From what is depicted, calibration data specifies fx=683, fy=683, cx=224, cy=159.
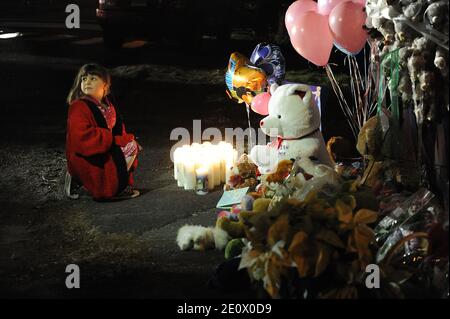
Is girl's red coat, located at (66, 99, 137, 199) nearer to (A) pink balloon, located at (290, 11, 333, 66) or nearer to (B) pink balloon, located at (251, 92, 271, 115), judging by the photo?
(B) pink balloon, located at (251, 92, 271, 115)

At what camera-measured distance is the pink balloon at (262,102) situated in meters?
5.97

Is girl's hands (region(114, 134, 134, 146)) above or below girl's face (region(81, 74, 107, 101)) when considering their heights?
below

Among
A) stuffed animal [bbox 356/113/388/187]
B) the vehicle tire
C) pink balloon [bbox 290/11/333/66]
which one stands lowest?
the vehicle tire

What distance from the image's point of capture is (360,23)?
5.17 meters

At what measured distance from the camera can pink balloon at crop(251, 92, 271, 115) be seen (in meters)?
5.97

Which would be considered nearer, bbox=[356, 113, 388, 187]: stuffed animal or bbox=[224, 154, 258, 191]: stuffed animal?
bbox=[356, 113, 388, 187]: stuffed animal

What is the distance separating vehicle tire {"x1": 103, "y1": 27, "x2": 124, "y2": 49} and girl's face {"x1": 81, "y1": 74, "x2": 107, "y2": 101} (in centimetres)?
843

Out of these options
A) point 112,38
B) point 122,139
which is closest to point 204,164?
point 122,139

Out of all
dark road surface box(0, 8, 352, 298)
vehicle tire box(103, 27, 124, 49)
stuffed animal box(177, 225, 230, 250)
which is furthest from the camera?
vehicle tire box(103, 27, 124, 49)

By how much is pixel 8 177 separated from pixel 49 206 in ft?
3.74

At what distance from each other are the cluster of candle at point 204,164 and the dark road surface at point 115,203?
0.14m

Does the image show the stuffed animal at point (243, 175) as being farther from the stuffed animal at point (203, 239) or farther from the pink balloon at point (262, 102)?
the stuffed animal at point (203, 239)

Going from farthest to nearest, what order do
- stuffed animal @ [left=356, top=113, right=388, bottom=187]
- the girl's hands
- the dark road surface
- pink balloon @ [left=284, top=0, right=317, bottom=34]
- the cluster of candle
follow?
the cluster of candle
the girl's hands
pink balloon @ [left=284, top=0, right=317, bottom=34]
stuffed animal @ [left=356, top=113, right=388, bottom=187]
the dark road surface

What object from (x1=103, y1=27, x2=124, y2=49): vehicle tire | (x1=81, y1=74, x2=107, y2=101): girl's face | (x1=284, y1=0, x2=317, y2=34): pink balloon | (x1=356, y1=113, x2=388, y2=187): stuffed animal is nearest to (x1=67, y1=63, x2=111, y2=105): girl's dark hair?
(x1=81, y1=74, x2=107, y2=101): girl's face
